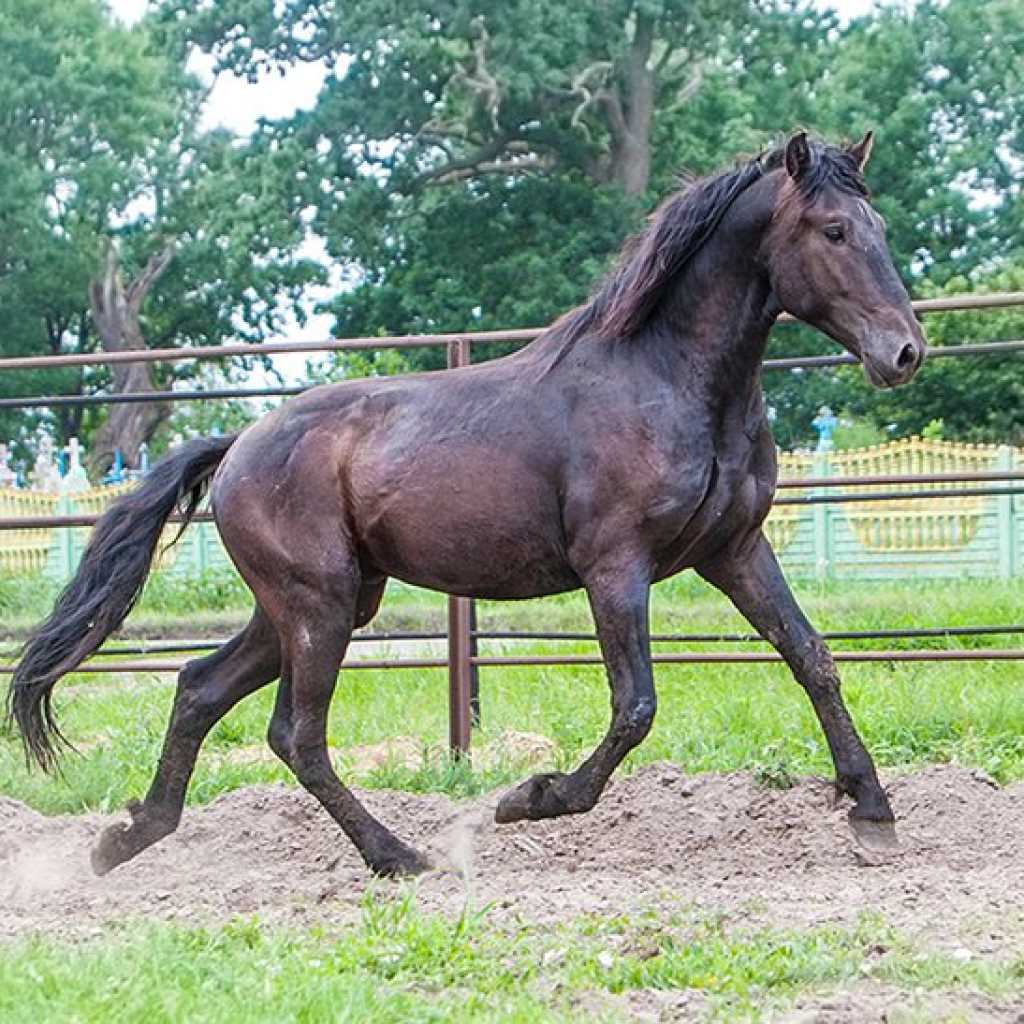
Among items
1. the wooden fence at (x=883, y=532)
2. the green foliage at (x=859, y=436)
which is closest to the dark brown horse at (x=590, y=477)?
the wooden fence at (x=883, y=532)

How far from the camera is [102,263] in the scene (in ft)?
120

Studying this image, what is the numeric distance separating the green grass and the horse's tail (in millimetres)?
1617

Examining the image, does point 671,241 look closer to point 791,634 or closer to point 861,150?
point 861,150

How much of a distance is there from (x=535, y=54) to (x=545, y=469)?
81.7 feet

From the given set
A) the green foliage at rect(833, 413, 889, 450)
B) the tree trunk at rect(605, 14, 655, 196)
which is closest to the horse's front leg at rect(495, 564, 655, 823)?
the green foliage at rect(833, 413, 889, 450)

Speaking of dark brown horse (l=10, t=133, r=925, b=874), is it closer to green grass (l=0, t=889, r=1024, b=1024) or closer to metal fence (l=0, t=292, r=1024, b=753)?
green grass (l=0, t=889, r=1024, b=1024)

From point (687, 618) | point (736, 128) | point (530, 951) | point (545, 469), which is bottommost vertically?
point (687, 618)

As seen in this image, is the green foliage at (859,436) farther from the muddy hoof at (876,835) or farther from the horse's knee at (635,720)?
the horse's knee at (635,720)

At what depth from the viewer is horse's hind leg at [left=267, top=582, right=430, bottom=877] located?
5.16 meters

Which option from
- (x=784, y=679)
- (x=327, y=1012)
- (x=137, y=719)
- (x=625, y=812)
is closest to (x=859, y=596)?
(x=784, y=679)

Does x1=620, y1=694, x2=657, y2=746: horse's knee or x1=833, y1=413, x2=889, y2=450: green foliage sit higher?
x1=620, y1=694, x2=657, y2=746: horse's knee

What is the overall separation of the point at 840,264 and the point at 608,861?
72.2 inches

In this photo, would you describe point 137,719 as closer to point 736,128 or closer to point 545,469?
point 545,469

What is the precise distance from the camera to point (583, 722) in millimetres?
7371
